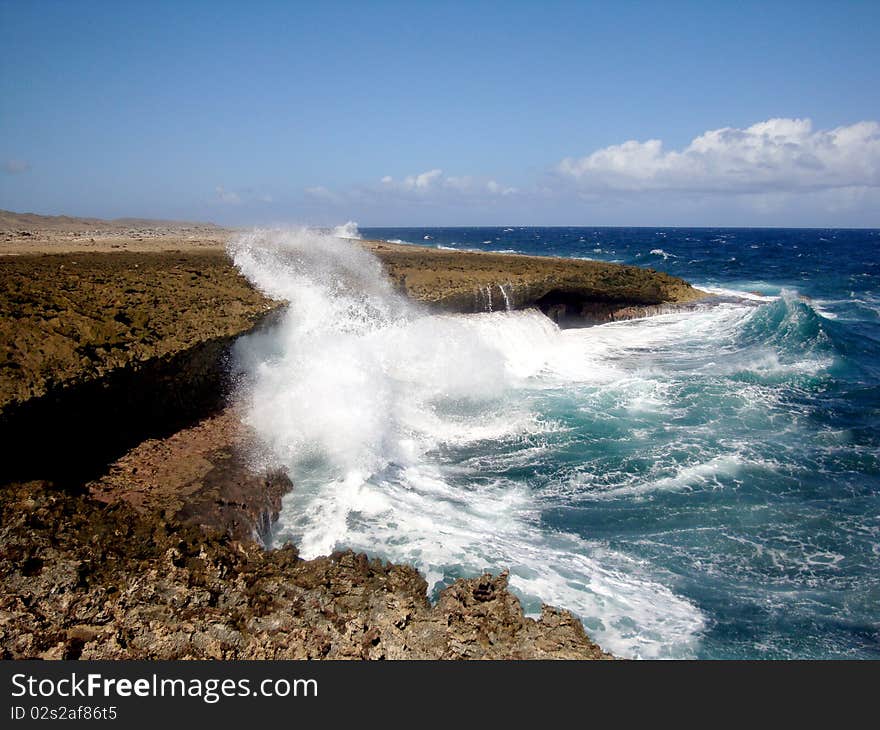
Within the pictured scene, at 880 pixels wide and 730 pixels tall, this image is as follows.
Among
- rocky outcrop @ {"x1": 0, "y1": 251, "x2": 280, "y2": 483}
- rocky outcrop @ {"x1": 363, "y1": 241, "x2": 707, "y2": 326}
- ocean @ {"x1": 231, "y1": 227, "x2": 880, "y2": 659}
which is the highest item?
rocky outcrop @ {"x1": 363, "y1": 241, "x2": 707, "y2": 326}

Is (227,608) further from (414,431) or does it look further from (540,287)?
(540,287)

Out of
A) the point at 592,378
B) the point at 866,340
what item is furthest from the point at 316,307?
the point at 866,340

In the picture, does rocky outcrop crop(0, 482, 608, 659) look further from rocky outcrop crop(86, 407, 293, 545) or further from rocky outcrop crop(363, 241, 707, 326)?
rocky outcrop crop(363, 241, 707, 326)

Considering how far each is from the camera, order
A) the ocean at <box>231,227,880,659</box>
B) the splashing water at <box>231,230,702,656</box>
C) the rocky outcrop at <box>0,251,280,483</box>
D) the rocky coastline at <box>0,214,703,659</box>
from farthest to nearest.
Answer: the rocky outcrop at <box>0,251,280,483</box>
the splashing water at <box>231,230,702,656</box>
the ocean at <box>231,227,880,659</box>
the rocky coastline at <box>0,214,703,659</box>

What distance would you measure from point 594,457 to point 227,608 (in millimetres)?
10748

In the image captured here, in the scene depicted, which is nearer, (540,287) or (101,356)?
(101,356)

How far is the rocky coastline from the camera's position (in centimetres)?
634

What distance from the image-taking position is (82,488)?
10.4 metres

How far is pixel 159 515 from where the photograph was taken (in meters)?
9.53

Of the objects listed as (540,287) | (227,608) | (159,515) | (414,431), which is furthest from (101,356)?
(540,287)

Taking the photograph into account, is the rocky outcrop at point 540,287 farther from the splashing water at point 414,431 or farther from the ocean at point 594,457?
the splashing water at point 414,431

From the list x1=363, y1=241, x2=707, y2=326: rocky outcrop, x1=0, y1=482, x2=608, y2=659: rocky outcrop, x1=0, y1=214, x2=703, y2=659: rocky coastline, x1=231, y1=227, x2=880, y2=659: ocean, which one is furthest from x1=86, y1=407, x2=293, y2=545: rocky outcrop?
x1=363, y1=241, x2=707, y2=326: rocky outcrop

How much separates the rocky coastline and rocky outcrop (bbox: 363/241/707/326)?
9923 millimetres

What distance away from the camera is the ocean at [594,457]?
32.0 feet
